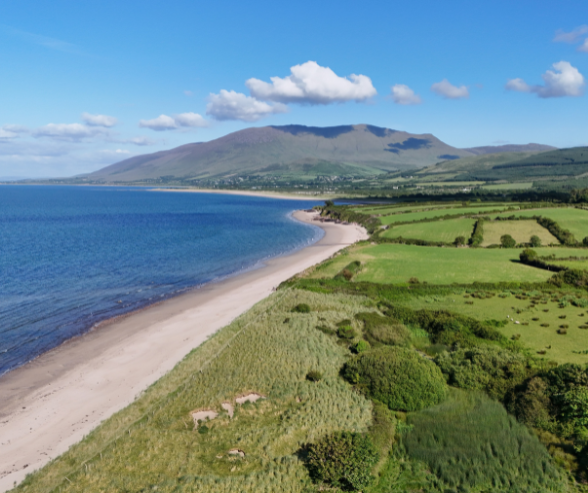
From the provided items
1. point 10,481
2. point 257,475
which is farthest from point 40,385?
point 257,475

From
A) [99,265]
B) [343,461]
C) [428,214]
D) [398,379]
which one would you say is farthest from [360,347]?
[428,214]

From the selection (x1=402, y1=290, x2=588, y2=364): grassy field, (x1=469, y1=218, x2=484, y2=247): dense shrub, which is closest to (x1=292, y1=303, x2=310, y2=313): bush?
(x1=402, y1=290, x2=588, y2=364): grassy field

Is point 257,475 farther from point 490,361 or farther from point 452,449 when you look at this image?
point 490,361

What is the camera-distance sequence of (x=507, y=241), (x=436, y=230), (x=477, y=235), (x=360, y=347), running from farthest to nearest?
(x=436, y=230) → (x=477, y=235) → (x=507, y=241) → (x=360, y=347)

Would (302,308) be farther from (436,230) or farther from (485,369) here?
(436,230)

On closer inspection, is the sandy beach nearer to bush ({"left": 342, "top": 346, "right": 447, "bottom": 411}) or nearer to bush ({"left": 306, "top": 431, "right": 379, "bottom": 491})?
bush ({"left": 306, "top": 431, "right": 379, "bottom": 491})

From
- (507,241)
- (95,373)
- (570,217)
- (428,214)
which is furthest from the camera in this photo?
(428,214)

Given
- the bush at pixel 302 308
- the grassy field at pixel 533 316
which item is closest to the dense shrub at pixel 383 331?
the bush at pixel 302 308
